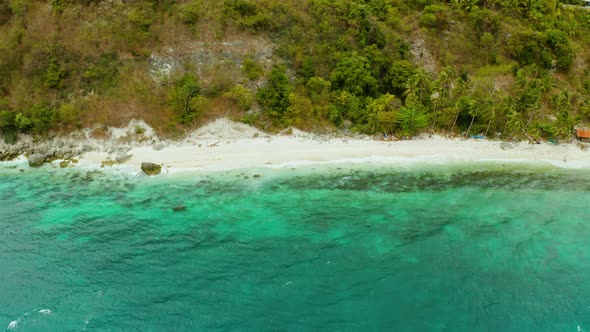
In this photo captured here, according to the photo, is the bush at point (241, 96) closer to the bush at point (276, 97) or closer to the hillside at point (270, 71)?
the hillside at point (270, 71)

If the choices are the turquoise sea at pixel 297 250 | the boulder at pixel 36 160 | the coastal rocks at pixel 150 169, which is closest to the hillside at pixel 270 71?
the boulder at pixel 36 160

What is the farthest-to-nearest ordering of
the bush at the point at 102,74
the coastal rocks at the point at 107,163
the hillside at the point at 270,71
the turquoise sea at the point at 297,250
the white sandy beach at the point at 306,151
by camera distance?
the bush at the point at 102,74 → the hillside at the point at 270,71 → the white sandy beach at the point at 306,151 → the coastal rocks at the point at 107,163 → the turquoise sea at the point at 297,250

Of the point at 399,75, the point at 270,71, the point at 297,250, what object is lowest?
the point at 297,250

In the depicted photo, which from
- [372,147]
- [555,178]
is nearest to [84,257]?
[372,147]

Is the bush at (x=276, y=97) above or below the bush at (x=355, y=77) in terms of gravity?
below

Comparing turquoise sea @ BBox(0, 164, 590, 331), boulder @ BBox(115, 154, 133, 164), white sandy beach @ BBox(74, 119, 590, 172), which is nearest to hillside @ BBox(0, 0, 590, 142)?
white sandy beach @ BBox(74, 119, 590, 172)

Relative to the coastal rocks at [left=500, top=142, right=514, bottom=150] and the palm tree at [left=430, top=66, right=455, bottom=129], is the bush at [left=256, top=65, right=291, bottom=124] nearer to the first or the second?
the palm tree at [left=430, top=66, right=455, bottom=129]

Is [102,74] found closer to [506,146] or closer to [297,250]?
[297,250]

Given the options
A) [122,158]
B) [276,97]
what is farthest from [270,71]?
[122,158]
